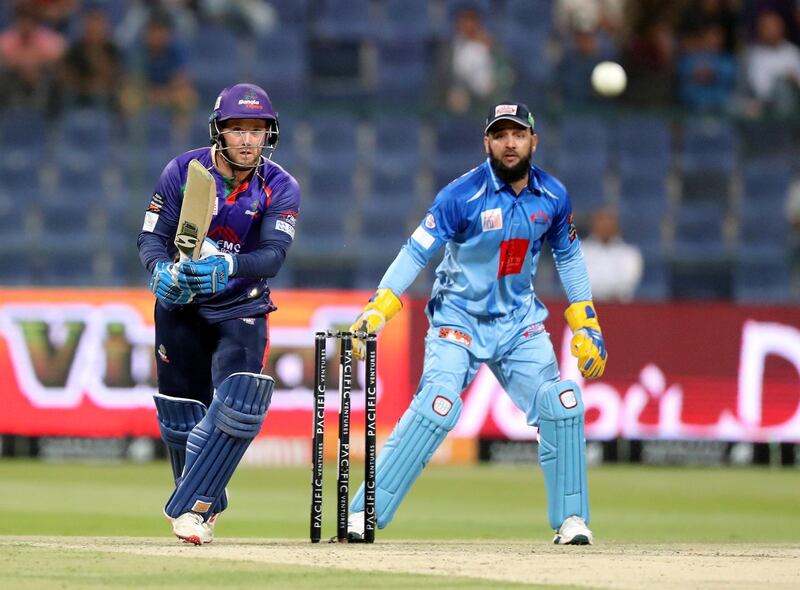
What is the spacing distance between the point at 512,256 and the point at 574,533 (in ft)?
4.49

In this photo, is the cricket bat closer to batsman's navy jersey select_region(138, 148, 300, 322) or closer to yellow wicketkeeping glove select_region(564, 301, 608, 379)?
batsman's navy jersey select_region(138, 148, 300, 322)

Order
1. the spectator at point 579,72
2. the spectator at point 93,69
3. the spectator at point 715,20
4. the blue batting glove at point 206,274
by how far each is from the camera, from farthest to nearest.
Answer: the spectator at point 715,20 < the spectator at point 579,72 < the spectator at point 93,69 < the blue batting glove at point 206,274

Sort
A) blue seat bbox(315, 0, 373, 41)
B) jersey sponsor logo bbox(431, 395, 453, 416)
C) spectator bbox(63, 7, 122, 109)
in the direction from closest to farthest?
jersey sponsor logo bbox(431, 395, 453, 416) < spectator bbox(63, 7, 122, 109) < blue seat bbox(315, 0, 373, 41)

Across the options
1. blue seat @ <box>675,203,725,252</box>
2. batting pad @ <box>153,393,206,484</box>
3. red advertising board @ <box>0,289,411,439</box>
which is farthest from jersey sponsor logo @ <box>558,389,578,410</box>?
blue seat @ <box>675,203,725,252</box>

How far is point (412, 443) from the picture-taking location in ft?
25.3

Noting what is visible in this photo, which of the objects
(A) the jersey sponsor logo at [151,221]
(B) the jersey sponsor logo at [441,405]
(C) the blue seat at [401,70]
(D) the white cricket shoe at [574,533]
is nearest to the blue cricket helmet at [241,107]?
(A) the jersey sponsor logo at [151,221]

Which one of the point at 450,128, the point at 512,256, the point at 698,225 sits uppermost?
the point at 450,128

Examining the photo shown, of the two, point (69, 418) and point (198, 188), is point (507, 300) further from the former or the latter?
point (69, 418)

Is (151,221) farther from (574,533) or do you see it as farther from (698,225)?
(698,225)

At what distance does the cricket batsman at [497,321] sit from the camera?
7.73 metres

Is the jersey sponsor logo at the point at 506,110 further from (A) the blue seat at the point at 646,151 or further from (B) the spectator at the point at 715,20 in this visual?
(B) the spectator at the point at 715,20

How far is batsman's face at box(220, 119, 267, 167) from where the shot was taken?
24.2 feet

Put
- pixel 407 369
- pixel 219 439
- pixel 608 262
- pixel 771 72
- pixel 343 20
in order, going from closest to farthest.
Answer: pixel 219 439 < pixel 407 369 < pixel 608 262 < pixel 771 72 < pixel 343 20

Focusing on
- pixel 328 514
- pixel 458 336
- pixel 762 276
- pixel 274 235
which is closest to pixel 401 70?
pixel 762 276
